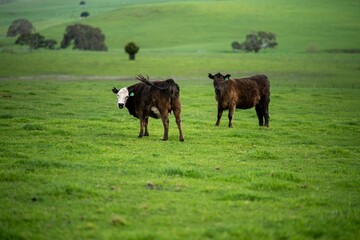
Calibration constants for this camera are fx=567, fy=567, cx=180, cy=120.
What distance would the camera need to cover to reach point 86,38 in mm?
85500

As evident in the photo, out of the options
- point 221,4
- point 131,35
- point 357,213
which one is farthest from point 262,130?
point 221,4

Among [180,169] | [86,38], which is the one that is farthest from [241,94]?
[86,38]

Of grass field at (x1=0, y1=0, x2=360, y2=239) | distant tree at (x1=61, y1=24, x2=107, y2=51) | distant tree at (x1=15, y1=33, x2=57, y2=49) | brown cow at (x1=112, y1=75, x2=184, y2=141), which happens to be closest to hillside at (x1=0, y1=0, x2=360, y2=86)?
distant tree at (x1=15, y1=33, x2=57, y2=49)

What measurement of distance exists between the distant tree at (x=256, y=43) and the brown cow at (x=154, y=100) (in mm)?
69345

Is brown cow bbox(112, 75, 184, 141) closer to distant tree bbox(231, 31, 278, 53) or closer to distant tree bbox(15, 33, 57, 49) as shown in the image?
distant tree bbox(15, 33, 57, 49)

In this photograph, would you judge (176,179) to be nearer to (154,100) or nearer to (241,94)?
(154,100)

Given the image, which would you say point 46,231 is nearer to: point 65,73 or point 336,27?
point 65,73

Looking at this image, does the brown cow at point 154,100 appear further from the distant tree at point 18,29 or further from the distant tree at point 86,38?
the distant tree at point 18,29

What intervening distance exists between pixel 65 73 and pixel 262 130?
105 feet

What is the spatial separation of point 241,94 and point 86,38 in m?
67.4

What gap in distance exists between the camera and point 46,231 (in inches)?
319

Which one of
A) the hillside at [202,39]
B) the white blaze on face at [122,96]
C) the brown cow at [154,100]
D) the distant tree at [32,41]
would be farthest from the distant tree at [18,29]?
the brown cow at [154,100]

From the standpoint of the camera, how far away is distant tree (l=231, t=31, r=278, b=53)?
282 ft

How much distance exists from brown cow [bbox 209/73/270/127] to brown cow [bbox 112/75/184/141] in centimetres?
387
